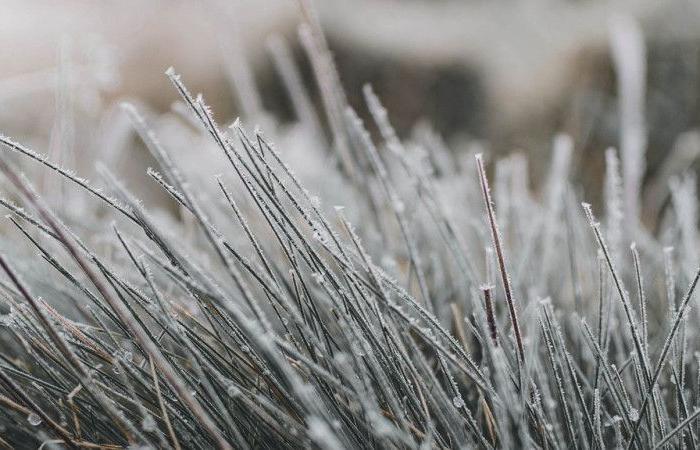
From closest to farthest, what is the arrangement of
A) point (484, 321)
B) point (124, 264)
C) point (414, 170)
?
point (484, 321) → point (414, 170) → point (124, 264)

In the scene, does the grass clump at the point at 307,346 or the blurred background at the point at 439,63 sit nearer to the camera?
the grass clump at the point at 307,346

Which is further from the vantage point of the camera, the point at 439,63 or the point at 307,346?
the point at 439,63

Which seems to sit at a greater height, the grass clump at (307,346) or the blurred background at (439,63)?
the blurred background at (439,63)

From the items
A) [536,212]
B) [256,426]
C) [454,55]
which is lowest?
[256,426]

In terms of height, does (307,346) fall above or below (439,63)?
below

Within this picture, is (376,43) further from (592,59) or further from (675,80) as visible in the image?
(675,80)

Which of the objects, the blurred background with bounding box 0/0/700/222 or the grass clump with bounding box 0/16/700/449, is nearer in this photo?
the grass clump with bounding box 0/16/700/449

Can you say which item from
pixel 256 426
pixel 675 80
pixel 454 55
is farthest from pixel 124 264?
pixel 454 55

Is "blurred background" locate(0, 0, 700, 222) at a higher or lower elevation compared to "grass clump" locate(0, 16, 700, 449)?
higher
